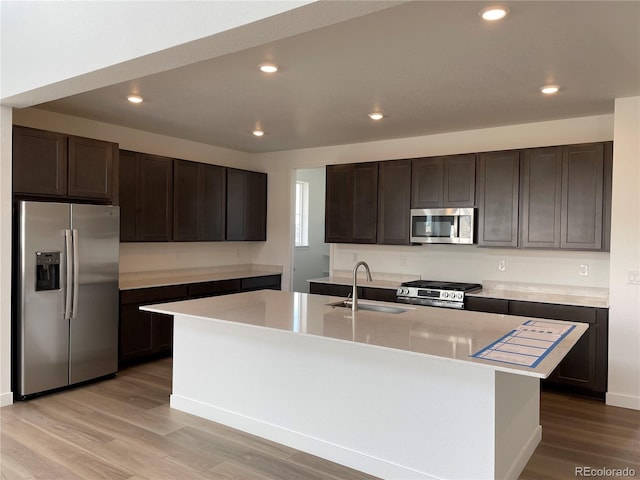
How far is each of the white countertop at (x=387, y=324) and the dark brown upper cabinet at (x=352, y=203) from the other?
1921 mm

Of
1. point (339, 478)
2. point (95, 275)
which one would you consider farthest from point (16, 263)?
point (339, 478)

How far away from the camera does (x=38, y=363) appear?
12.8ft

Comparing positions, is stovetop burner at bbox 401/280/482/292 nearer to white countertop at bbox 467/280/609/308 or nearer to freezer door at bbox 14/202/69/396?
white countertop at bbox 467/280/609/308

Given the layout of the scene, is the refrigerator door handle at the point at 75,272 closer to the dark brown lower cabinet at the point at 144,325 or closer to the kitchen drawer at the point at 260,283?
the dark brown lower cabinet at the point at 144,325

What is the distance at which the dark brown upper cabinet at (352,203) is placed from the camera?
18.2 ft

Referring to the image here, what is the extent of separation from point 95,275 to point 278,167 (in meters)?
3.20

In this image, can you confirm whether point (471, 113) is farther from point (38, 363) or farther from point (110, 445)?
point (38, 363)

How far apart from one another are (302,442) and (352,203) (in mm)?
3182

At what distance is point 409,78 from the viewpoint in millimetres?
3463

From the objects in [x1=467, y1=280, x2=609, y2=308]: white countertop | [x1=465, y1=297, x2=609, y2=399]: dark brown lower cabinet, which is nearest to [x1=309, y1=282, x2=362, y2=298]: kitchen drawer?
[x1=467, y1=280, x2=609, y2=308]: white countertop

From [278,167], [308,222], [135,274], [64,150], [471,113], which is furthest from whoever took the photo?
[308,222]

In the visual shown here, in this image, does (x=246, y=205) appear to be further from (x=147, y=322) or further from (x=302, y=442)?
(x=302, y=442)

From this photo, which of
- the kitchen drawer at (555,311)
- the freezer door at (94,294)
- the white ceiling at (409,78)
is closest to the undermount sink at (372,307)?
the kitchen drawer at (555,311)

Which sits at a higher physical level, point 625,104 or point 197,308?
point 625,104
